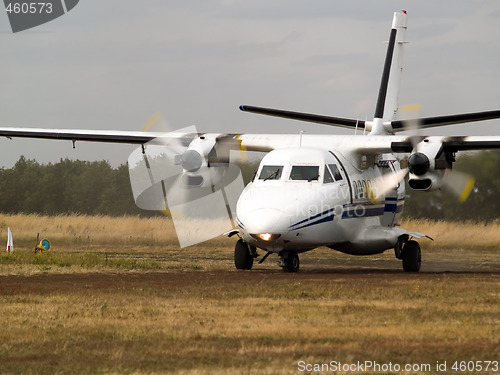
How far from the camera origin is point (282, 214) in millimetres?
20234

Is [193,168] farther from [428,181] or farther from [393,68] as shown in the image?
[393,68]

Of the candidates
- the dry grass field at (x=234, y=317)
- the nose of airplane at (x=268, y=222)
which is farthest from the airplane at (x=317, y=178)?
the dry grass field at (x=234, y=317)

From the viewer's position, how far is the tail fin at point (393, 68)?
30.5m

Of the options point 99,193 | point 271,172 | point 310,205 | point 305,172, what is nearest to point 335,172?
point 305,172

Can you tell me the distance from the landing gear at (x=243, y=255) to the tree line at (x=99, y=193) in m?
11.6

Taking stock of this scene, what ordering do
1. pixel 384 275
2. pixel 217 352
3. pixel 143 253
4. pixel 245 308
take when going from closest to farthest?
pixel 217 352 → pixel 245 308 → pixel 384 275 → pixel 143 253

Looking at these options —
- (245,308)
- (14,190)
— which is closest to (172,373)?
(245,308)

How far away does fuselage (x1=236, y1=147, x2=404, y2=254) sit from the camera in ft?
66.9

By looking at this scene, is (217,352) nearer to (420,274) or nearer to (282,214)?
(282,214)

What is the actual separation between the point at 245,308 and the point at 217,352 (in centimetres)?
383

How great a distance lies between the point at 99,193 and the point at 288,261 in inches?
1453

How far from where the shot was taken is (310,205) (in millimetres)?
20844

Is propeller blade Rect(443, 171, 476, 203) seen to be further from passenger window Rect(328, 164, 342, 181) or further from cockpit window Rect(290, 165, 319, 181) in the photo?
cockpit window Rect(290, 165, 319, 181)

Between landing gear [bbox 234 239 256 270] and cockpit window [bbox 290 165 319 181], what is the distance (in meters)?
2.46
